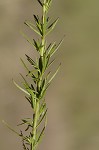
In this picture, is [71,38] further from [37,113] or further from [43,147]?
[37,113]

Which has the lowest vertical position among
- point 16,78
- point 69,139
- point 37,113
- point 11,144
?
point 69,139

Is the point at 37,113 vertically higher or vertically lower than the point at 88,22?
higher

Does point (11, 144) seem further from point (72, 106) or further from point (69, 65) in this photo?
point (69, 65)

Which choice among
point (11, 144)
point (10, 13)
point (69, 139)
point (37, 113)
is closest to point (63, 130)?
point (69, 139)

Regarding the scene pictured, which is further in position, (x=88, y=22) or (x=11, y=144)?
(x=88, y=22)

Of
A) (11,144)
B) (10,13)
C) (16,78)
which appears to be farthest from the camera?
(10,13)

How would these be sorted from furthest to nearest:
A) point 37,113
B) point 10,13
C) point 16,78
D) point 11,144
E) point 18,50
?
1. point 10,13
2. point 18,50
3. point 16,78
4. point 11,144
5. point 37,113
